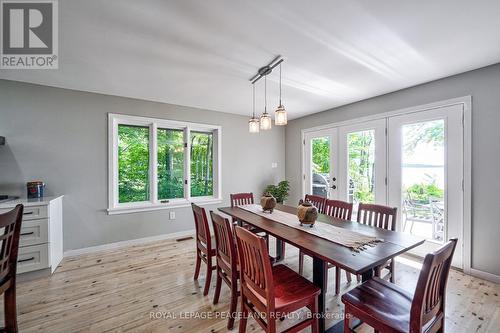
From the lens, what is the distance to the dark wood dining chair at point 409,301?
1071 mm

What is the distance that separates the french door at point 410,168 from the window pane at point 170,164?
3002 mm

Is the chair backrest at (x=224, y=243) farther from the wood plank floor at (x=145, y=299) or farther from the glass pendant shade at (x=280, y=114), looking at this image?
the glass pendant shade at (x=280, y=114)

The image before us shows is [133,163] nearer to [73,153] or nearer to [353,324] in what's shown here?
[73,153]

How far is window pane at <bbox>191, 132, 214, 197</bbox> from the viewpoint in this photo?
4.22 metres

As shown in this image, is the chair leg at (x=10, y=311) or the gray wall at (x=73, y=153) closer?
the chair leg at (x=10, y=311)

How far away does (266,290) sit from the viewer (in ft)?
4.21

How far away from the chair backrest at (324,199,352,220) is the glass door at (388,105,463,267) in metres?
1.39

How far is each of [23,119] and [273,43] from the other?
345 cm

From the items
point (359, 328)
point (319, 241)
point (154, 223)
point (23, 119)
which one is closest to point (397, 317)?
point (319, 241)

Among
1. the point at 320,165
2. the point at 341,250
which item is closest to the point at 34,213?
the point at 341,250

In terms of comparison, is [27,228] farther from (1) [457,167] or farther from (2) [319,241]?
(1) [457,167]

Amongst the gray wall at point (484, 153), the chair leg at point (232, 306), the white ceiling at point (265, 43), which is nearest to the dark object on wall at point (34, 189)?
the white ceiling at point (265, 43)

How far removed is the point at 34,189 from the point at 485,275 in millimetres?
5691

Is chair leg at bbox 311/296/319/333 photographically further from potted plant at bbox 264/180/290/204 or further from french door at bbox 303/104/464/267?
potted plant at bbox 264/180/290/204
